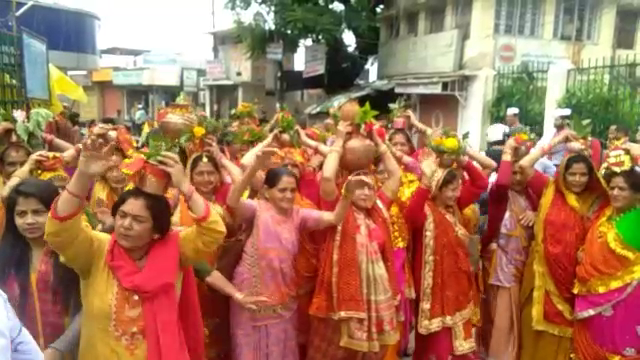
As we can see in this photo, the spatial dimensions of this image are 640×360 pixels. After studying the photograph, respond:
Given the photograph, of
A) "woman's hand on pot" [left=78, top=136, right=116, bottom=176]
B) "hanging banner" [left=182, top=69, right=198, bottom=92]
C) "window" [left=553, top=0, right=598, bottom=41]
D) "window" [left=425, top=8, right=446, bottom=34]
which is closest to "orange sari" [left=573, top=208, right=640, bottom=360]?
"woman's hand on pot" [left=78, top=136, right=116, bottom=176]

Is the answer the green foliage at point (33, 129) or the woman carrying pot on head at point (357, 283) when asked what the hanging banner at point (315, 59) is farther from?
the woman carrying pot on head at point (357, 283)

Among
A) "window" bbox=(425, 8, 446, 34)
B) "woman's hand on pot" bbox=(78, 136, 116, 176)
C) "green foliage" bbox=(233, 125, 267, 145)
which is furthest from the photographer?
"window" bbox=(425, 8, 446, 34)

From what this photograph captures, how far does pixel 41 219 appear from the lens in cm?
283

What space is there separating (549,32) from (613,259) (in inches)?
478

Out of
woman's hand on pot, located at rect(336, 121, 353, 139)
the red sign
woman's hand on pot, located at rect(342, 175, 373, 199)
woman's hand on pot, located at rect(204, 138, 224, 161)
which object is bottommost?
woman's hand on pot, located at rect(342, 175, 373, 199)

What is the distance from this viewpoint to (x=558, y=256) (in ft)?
13.0

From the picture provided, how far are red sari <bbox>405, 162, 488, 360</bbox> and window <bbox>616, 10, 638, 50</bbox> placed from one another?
44.9 feet

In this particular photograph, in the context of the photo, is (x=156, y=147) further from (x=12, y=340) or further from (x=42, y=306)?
(x=12, y=340)

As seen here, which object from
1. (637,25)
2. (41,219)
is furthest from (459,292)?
(637,25)

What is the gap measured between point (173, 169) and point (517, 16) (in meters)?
13.1

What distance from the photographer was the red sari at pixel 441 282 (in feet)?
13.2

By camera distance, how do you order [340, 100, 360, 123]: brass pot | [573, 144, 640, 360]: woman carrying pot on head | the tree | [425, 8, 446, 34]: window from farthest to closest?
1. the tree
2. [425, 8, 446, 34]: window
3. [340, 100, 360, 123]: brass pot
4. [573, 144, 640, 360]: woman carrying pot on head

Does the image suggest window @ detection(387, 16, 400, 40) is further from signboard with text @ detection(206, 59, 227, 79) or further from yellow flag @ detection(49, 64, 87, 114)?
yellow flag @ detection(49, 64, 87, 114)

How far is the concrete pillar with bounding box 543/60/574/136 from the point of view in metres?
11.0
